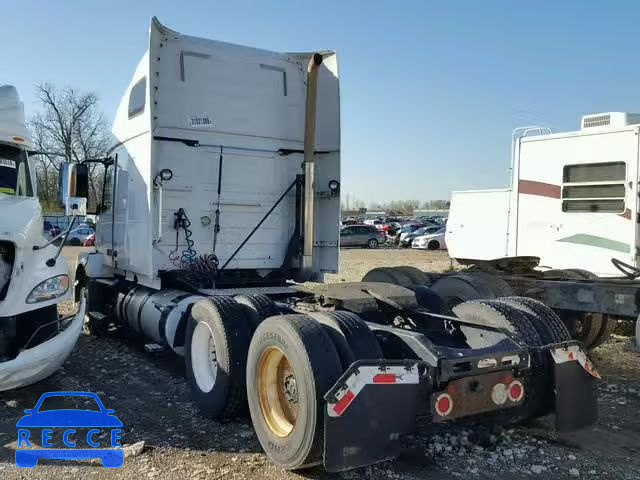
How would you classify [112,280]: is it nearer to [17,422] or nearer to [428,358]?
[17,422]

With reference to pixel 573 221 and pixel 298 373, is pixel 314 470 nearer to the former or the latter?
pixel 298 373

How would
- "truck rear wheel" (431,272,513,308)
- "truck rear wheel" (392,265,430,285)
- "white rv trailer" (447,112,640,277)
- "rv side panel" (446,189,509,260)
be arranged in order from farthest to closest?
"rv side panel" (446,189,509,260), "white rv trailer" (447,112,640,277), "truck rear wheel" (392,265,430,285), "truck rear wheel" (431,272,513,308)

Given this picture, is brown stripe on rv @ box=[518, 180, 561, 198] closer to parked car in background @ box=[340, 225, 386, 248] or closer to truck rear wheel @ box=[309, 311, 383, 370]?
truck rear wheel @ box=[309, 311, 383, 370]

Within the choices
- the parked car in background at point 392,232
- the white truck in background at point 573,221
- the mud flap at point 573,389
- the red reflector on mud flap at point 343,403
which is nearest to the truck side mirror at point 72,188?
the red reflector on mud flap at point 343,403

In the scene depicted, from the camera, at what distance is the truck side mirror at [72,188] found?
19.5ft

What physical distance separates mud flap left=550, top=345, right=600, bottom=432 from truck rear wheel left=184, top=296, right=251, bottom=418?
2.46 meters

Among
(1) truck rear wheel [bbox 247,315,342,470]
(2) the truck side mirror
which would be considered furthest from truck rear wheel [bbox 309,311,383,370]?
(2) the truck side mirror

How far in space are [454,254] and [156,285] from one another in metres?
4.96

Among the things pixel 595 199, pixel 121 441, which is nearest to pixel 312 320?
pixel 121 441

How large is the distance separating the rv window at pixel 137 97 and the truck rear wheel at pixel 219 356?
3.00 meters

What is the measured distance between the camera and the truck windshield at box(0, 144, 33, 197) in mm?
6637

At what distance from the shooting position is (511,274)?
26.0ft

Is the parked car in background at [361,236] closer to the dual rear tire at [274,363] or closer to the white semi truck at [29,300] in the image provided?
the white semi truck at [29,300]

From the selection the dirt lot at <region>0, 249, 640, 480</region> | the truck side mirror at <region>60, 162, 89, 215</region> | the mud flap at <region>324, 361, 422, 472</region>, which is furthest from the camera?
the truck side mirror at <region>60, 162, 89, 215</region>
